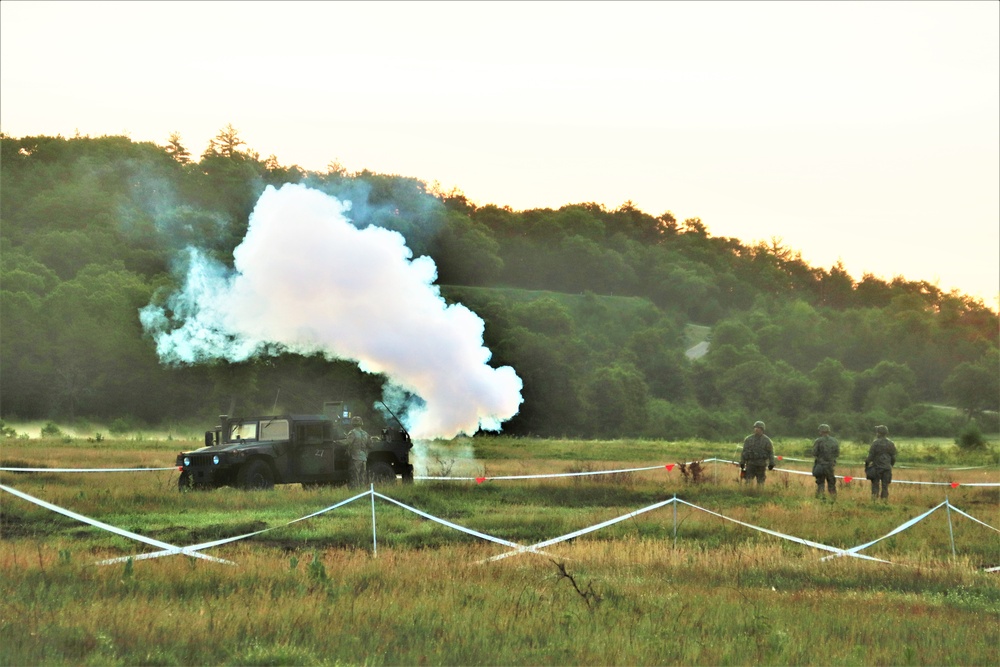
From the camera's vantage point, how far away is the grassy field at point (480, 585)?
987 centimetres

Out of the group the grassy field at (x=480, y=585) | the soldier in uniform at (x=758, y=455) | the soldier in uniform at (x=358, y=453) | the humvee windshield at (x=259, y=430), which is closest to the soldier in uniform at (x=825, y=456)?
the soldier in uniform at (x=758, y=455)

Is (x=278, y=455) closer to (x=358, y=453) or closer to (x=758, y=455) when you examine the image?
(x=358, y=453)

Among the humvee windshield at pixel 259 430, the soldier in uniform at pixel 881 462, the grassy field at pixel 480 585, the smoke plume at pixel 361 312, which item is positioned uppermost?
the smoke plume at pixel 361 312

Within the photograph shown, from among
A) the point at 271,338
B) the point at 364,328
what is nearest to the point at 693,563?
the point at 364,328

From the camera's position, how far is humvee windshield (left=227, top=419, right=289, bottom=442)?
2323 cm

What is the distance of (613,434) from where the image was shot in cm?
8900

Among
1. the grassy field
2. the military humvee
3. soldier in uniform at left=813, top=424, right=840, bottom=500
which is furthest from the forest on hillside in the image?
the grassy field

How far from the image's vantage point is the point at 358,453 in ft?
75.8

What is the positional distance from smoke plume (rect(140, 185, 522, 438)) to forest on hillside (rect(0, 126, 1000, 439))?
38.4 feet

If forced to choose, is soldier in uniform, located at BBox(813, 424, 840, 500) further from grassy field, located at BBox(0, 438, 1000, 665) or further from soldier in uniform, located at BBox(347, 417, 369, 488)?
soldier in uniform, located at BBox(347, 417, 369, 488)

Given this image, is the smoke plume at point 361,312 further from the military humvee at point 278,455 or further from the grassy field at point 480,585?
the grassy field at point 480,585

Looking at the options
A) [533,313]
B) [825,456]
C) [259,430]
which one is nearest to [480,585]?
[259,430]

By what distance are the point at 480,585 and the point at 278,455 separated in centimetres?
1115

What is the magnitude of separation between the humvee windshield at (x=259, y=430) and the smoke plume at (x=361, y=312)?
3.33 meters
